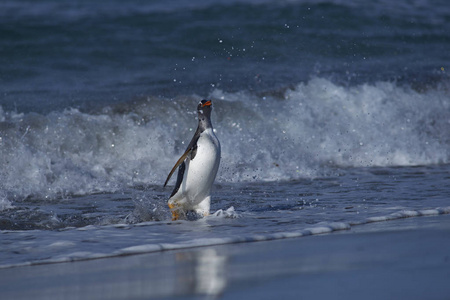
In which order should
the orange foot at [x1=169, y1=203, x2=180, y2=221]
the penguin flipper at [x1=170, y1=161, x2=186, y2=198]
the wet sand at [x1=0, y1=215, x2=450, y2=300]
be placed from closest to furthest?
the wet sand at [x1=0, y1=215, x2=450, y2=300], the orange foot at [x1=169, y1=203, x2=180, y2=221], the penguin flipper at [x1=170, y1=161, x2=186, y2=198]

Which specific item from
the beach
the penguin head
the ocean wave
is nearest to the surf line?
the beach

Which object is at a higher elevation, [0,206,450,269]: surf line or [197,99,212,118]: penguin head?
[197,99,212,118]: penguin head

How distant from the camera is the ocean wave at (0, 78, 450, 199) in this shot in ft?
23.2

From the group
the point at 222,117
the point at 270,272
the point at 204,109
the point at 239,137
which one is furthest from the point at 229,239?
the point at 222,117

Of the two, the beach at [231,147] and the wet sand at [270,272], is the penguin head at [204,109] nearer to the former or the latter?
the beach at [231,147]

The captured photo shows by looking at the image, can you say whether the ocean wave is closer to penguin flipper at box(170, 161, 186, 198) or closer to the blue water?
the blue water

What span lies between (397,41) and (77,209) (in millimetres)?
10150

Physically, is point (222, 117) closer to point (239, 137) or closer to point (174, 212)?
point (239, 137)

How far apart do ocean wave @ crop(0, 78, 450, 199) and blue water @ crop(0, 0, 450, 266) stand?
0.02m

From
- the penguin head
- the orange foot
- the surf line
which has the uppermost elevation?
the penguin head

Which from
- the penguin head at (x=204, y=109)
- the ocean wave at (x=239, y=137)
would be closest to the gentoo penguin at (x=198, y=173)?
the penguin head at (x=204, y=109)

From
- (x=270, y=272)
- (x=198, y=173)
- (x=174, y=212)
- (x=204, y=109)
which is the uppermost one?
(x=204, y=109)

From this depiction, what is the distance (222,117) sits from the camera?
9.20m

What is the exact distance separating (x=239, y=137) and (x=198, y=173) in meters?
3.49
